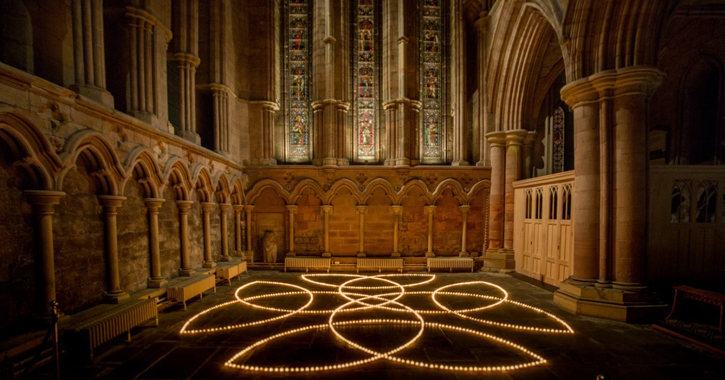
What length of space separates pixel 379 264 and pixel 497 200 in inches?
190

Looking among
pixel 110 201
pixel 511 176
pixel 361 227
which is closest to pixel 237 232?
pixel 361 227

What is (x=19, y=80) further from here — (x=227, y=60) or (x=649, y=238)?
(x=649, y=238)

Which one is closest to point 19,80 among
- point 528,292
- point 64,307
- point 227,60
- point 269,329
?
point 64,307

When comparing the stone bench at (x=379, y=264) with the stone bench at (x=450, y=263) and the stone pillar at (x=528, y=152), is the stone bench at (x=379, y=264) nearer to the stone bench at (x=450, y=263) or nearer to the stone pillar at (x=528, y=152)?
the stone bench at (x=450, y=263)

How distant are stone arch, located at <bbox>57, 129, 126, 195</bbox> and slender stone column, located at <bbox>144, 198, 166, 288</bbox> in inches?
42.6

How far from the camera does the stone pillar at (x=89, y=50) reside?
5.12 metres

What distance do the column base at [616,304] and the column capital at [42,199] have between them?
9381 mm

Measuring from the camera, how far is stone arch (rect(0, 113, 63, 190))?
389 centimetres

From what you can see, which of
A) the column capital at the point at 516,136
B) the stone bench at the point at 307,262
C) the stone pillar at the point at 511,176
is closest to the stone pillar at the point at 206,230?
the stone bench at the point at 307,262

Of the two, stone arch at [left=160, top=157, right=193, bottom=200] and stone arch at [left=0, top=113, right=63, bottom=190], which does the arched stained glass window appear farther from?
stone arch at [left=0, top=113, right=63, bottom=190]

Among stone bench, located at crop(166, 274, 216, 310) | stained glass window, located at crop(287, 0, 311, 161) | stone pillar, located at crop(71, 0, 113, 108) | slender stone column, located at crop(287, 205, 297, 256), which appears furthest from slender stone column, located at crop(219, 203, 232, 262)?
stone pillar, located at crop(71, 0, 113, 108)

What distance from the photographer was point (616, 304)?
6078 mm

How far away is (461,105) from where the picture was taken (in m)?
12.0

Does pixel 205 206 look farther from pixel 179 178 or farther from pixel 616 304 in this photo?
pixel 616 304
